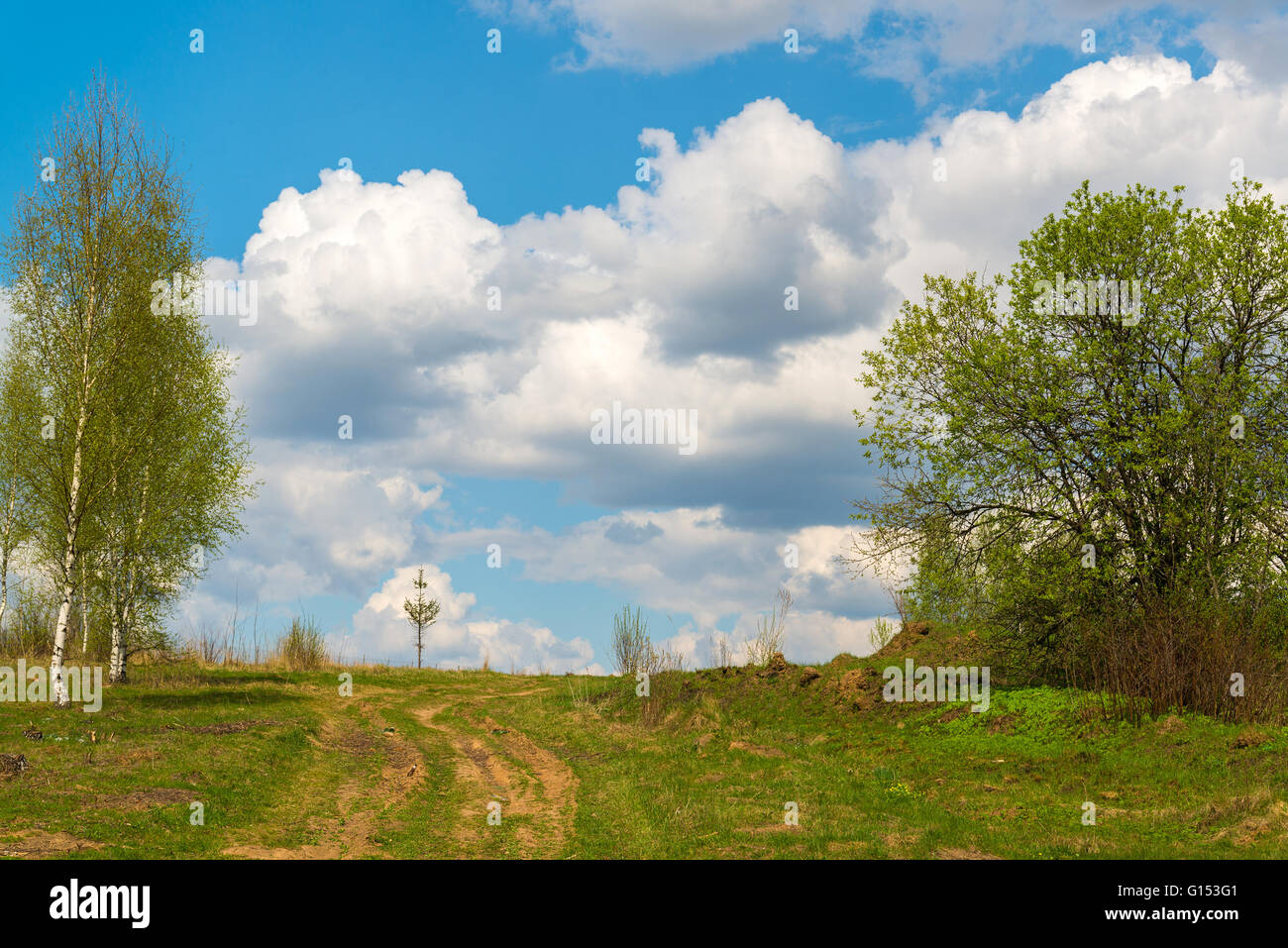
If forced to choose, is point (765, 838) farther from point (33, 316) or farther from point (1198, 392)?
point (33, 316)

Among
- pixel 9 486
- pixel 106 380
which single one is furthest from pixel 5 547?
pixel 106 380

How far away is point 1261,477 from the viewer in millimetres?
21875

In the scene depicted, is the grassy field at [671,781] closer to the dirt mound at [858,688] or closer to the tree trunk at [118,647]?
the dirt mound at [858,688]

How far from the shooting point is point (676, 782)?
18.6 metres

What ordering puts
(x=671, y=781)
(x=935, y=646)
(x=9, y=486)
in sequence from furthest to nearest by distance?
(x=9, y=486)
(x=935, y=646)
(x=671, y=781)

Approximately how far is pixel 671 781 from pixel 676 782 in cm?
17

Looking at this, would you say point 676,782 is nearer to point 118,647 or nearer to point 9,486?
point 118,647

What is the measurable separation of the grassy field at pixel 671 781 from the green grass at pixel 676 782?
0.07 meters

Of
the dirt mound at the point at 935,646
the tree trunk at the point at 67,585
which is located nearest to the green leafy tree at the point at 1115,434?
the dirt mound at the point at 935,646

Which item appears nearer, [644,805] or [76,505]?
[644,805]

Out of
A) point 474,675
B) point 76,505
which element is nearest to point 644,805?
point 76,505

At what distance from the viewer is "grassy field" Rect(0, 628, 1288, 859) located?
44.7 ft

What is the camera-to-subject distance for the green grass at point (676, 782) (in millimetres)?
13625
